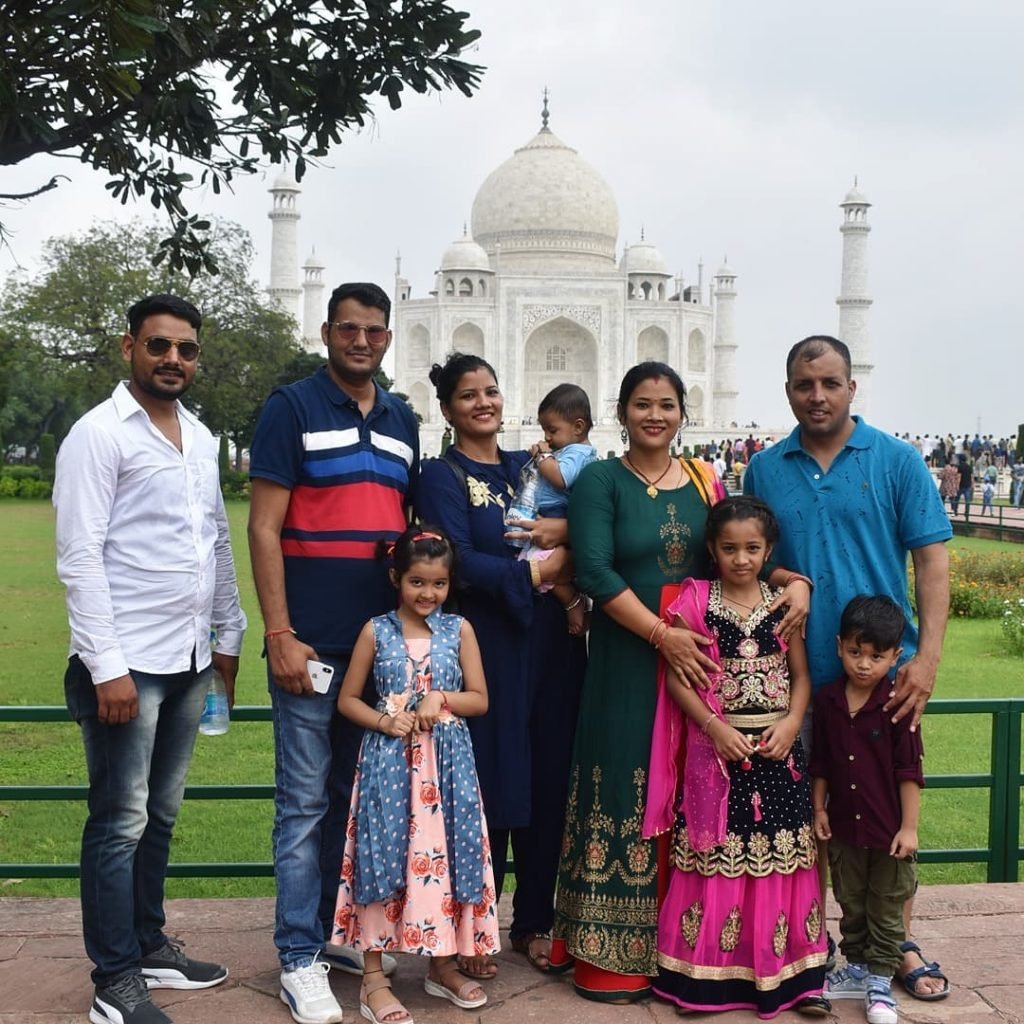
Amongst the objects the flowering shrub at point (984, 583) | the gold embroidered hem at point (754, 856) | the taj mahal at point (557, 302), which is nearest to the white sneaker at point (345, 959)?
the gold embroidered hem at point (754, 856)

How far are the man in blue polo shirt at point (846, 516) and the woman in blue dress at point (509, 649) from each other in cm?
61

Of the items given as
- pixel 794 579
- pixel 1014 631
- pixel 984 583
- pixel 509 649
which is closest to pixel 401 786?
pixel 509 649

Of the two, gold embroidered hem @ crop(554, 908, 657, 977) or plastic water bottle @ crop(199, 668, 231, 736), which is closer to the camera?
gold embroidered hem @ crop(554, 908, 657, 977)

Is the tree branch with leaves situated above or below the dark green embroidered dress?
above

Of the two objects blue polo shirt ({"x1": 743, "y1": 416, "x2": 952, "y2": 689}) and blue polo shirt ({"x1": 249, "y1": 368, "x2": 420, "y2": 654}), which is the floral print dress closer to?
blue polo shirt ({"x1": 249, "y1": 368, "x2": 420, "y2": 654})

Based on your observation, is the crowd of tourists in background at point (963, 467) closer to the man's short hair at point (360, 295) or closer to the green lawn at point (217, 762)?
the green lawn at point (217, 762)

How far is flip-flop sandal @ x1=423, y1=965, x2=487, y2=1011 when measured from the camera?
2.96 meters

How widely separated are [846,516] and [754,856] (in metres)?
0.87

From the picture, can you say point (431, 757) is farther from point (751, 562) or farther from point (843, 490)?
point (843, 490)

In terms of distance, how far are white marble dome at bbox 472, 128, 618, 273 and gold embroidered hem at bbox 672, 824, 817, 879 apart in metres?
40.1

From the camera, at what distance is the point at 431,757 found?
2961mm

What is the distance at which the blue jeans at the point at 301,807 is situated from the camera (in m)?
2.98

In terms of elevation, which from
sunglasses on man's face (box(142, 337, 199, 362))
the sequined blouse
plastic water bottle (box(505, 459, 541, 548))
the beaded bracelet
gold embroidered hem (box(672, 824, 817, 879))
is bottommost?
gold embroidered hem (box(672, 824, 817, 879))

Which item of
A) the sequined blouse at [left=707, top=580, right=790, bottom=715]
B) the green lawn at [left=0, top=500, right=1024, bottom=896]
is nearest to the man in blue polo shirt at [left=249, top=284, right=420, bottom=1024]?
the sequined blouse at [left=707, top=580, right=790, bottom=715]
